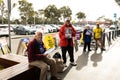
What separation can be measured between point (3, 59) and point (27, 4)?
1896 inches

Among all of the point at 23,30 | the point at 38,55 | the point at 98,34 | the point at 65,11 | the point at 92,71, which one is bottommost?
the point at 92,71

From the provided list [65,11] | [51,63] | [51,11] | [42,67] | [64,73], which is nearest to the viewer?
[42,67]

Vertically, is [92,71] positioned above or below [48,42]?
below

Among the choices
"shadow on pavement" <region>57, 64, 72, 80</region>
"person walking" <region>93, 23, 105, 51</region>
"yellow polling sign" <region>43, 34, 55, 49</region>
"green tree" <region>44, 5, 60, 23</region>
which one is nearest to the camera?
"shadow on pavement" <region>57, 64, 72, 80</region>

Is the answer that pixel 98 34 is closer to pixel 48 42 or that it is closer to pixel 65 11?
pixel 48 42

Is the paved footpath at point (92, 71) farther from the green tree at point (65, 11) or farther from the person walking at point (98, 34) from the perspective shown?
the green tree at point (65, 11)

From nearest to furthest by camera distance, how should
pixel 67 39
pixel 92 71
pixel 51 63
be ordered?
pixel 51 63 < pixel 92 71 < pixel 67 39

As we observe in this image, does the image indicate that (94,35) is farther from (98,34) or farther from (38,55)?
(38,55)

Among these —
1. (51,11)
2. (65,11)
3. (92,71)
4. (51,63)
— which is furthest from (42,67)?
(65,11)

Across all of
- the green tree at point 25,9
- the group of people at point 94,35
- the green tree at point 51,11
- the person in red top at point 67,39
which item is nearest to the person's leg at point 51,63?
the person in red top at point 67,39

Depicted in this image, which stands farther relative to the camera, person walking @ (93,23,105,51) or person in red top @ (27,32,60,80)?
person walking @ (93,23,105,51)

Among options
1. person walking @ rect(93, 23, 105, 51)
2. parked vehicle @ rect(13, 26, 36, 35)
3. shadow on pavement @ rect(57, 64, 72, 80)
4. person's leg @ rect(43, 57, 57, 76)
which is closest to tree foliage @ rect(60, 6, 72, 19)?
parked vehicle @ rect(13, 26, 36, 35)

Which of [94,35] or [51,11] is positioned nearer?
[94,35]

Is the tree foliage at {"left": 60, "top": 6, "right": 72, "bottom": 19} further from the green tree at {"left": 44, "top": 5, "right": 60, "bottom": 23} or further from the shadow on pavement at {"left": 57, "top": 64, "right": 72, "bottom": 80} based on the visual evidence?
the shadow on pavement at {"left": 57, "top": 64, "right": 72, "bottom": 80}
